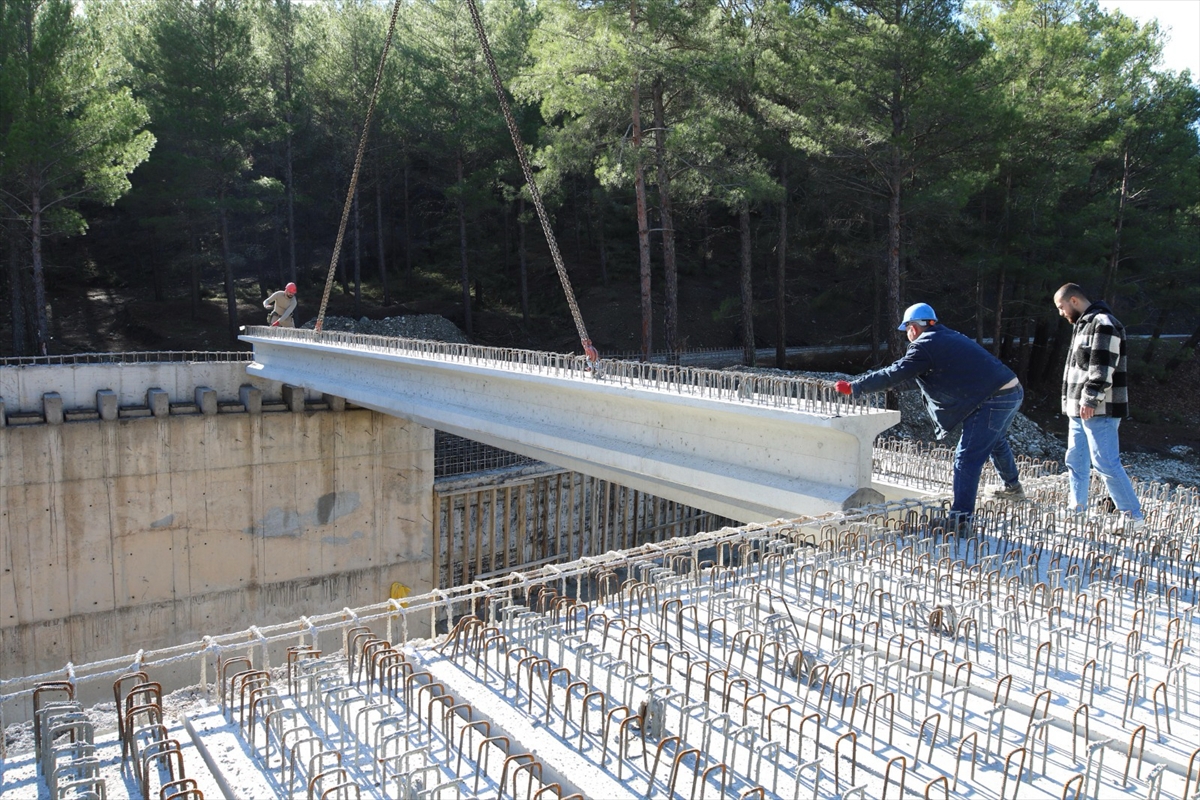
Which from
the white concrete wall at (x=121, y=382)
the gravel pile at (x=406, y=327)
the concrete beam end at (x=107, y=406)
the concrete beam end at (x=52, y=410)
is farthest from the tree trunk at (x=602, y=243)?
the concrete beam end at (x=52, y=410)

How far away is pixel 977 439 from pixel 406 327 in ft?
94.6

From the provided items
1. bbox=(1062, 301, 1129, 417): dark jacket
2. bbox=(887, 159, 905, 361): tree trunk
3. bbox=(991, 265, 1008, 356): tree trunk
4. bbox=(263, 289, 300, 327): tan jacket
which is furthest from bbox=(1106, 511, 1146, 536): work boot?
bbox=(991, 265, 1008, 356): tree trunk

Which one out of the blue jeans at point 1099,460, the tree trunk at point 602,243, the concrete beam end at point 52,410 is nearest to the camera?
the blue jeans at point 1099,460

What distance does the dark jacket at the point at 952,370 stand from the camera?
28.0 feet

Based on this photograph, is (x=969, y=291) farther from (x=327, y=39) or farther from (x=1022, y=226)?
(x=327, y=39)

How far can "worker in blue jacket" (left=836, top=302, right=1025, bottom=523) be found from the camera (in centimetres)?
857

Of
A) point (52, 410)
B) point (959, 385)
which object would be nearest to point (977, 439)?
point (959, 385)

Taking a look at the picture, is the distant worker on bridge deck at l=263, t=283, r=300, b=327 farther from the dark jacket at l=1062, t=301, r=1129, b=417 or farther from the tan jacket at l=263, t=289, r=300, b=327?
the dark jacket at l=1062, t=301, r=1129, b=417

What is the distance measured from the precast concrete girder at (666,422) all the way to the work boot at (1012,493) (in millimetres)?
1713

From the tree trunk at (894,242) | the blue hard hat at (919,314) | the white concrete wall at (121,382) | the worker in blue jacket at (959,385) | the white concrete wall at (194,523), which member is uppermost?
the tree trunk at (894,242)

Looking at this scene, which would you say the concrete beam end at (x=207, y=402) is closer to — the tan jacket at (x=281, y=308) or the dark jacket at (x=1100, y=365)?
the tan jacket at (x=281, y=308)

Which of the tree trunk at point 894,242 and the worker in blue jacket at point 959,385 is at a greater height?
the tree trunk at point 894,242

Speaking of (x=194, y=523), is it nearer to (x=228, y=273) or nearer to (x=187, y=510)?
(x=187, y=510)

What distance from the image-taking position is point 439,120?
33875mm
